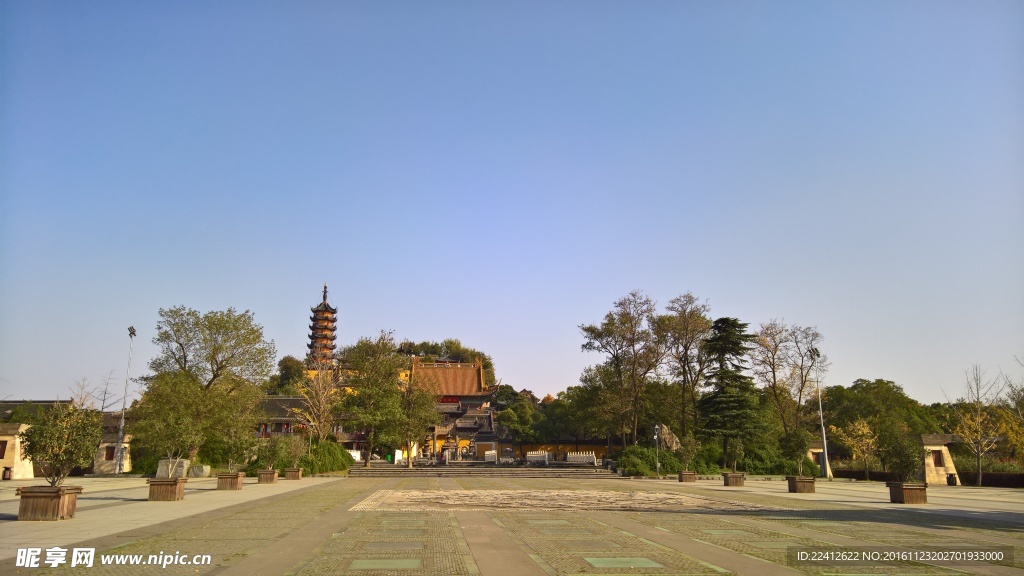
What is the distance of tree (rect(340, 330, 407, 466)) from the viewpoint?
145 ft

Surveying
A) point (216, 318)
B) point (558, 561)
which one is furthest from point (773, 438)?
point (558, 561)

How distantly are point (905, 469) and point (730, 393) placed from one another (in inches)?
881

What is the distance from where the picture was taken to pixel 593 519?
47.8ft

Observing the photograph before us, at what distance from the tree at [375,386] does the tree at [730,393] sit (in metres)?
21.8

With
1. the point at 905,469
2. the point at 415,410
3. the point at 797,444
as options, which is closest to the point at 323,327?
the point at 415,410

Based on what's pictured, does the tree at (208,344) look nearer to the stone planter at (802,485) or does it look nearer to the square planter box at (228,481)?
the square planter box at (228,481)

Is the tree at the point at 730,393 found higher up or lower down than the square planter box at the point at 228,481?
higher up

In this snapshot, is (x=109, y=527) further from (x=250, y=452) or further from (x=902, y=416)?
(x=902, y=416)

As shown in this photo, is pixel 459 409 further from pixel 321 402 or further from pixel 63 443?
pixel 63 443

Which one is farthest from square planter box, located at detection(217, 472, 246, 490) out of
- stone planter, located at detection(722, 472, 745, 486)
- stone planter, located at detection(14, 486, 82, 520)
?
A: stone planter, located at detection(722, 472, 745, 486)

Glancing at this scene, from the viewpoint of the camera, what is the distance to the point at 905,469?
22.3 metres

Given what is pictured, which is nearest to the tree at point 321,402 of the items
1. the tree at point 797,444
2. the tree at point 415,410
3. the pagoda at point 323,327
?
the tree at point 415,410

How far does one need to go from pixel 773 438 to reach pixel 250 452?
3519 cm

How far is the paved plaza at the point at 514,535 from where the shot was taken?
848cm
